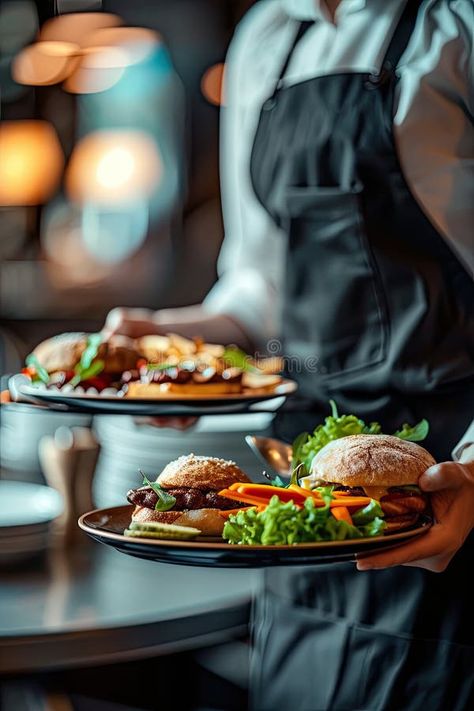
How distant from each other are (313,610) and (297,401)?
0.39 metres

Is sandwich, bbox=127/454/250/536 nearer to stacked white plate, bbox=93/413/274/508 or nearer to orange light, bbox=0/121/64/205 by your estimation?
stacked white plate, bbox=93/413/274/508

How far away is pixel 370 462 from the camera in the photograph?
1295 millimetres

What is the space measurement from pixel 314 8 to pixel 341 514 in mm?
1095

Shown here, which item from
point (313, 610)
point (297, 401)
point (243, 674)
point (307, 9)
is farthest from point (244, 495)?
point (243, 674)

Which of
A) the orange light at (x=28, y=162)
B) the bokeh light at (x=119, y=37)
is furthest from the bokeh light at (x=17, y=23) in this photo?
the bokeh light at (x=119, y=37)

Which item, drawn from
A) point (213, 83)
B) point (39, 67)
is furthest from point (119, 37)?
point (213, 83)

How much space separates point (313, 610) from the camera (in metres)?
1.75

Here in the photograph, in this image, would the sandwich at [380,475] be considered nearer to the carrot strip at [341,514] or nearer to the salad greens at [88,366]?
the carrot strip at [341,514]

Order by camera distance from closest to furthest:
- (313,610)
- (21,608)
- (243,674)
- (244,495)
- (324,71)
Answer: (244,495)
(21,608)
(313,610)
(324,71)
(243,674)

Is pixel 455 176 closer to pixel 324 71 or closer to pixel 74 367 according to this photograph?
pixel 324 71

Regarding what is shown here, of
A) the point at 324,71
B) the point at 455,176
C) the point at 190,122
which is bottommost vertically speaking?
the point at 190,122

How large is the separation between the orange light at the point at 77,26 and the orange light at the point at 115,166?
2.46 ft

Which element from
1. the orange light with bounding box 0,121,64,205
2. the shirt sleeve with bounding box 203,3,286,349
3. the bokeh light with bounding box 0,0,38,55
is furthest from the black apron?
the bokeh light with bounding box 0,0,38,55

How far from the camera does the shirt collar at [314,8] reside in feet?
6.02
